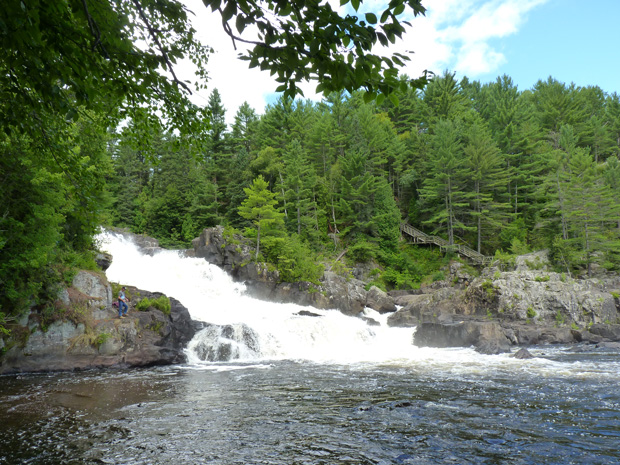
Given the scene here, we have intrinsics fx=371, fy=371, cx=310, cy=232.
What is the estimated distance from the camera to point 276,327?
18219mm

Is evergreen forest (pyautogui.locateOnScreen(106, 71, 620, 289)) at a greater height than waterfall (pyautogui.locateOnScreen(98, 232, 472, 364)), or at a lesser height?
greater

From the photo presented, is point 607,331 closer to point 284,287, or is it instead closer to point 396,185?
point 284,287

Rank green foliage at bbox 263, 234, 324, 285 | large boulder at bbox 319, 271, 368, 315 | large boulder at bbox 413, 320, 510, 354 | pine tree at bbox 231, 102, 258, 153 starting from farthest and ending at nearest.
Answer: pine tree at bbox 231, 102, 258, 153
green foliage at bbox 263, 234, 324, 285
large boulder at bbox 319, 271, 368, 315
large boulder at bbox 413, 320, 510, 354

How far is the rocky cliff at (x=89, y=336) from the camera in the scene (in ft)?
40.6

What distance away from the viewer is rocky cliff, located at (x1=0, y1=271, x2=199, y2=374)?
12.4 metres

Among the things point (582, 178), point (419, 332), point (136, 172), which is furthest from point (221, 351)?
point (136, 172)

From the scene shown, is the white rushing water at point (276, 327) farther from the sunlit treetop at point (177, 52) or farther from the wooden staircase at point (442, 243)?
the wooden staircase at point (442, 243)

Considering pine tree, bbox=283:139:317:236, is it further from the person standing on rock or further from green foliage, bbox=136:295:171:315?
the person standing on rock

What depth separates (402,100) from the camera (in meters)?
46.1

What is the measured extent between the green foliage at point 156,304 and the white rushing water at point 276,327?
2.13 meters

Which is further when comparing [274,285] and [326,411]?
[274,285]

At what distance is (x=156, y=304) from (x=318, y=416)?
11.8 meters

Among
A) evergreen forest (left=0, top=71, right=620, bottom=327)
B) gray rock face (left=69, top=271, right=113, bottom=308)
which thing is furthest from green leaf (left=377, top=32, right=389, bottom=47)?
evergreen forest (left=0, top=71, right=620, bottom=327)

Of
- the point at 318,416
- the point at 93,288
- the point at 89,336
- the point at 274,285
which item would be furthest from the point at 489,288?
the point at 93,288
